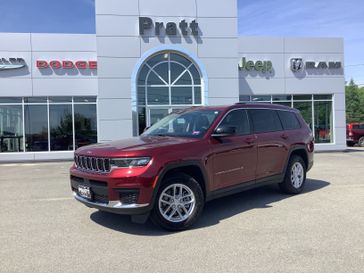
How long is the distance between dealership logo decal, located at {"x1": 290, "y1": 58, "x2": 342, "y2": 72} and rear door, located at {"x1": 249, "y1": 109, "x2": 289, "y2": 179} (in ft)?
42.6

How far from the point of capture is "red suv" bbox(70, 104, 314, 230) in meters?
4.90

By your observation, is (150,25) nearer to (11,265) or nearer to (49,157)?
(49,157)

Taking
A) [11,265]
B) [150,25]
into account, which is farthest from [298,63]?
[11,265]

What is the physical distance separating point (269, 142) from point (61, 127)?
43.6 feet

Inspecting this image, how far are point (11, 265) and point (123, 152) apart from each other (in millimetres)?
1867

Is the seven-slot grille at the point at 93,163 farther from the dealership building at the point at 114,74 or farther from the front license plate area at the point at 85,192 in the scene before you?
the dealership building at the point at 114,74

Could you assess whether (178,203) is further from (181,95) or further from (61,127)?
(61,127)

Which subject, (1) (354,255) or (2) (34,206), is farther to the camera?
(2) (34,206)

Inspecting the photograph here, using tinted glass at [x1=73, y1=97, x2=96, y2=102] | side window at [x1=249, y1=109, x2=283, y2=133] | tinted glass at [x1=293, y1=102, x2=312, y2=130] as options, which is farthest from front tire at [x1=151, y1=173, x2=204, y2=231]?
tinted glass at [x1=293, y1=102, x2=312, y2=130]

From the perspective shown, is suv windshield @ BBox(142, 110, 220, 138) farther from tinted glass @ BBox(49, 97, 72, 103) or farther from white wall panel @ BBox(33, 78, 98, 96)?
tinted glass @ BBox(49, 97, 72, 103)

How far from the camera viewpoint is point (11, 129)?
1748 centimetres

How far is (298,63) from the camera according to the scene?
19.4m

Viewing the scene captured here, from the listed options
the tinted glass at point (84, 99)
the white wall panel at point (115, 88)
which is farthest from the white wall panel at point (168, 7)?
the tinted glass at point (84, 99)

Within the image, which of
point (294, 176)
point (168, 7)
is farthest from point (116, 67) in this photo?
point (294, 176)
